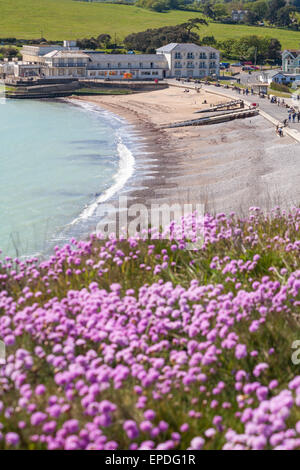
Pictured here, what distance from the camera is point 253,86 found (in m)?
82.4

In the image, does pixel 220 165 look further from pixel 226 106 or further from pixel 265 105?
pixel 226 106

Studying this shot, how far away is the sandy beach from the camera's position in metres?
26.4

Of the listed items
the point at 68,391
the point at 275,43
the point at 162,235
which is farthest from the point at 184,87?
the point at 68,391

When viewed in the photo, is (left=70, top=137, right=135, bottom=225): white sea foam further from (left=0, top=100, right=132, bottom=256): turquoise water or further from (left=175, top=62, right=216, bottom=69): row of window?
(left=175, top=62, right=216, bottom=69): row of window

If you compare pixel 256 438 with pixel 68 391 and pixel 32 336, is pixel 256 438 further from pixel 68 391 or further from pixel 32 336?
pixel 32 336

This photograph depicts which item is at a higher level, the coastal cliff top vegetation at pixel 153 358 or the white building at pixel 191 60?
the white building at pixel 191 60

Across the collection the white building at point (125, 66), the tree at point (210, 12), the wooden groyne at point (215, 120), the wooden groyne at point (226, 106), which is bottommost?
the wooden groyne at point (215, 120)

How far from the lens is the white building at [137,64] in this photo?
9869cm

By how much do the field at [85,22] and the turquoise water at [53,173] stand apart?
325 feet

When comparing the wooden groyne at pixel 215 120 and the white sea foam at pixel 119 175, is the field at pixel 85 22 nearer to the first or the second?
the wooden groyne at pixel 215 120

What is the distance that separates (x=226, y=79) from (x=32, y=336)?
9648cm

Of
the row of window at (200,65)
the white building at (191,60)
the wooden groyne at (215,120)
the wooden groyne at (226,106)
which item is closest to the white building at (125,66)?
the white building at (191,60)

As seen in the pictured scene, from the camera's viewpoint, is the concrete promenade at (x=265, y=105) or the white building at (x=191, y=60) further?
the white building at (x=191, y=60)

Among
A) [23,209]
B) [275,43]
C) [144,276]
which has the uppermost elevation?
[275,43]
